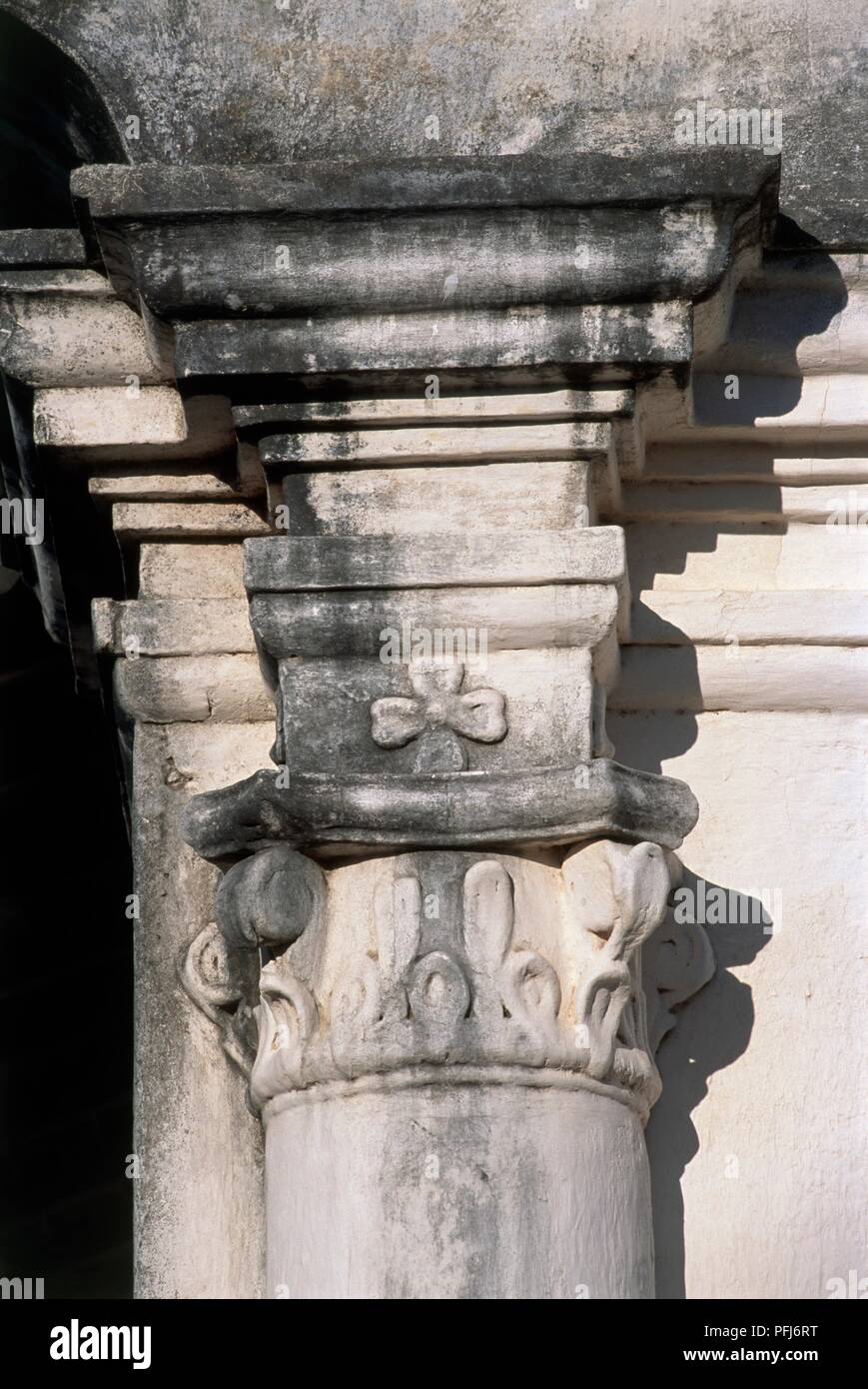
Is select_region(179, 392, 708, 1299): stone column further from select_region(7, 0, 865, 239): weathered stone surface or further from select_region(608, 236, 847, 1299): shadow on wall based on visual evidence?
select_region(7, 0, 865, 239): weathered stone surface

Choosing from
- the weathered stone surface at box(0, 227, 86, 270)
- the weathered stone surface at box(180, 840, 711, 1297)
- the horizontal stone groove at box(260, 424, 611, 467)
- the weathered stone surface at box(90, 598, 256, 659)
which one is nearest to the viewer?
the weathered stone surface at box(180, 840, 711, 1297)

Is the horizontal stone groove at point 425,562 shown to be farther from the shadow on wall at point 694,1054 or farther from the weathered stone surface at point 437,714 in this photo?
the shadow on wall at point 694,1054

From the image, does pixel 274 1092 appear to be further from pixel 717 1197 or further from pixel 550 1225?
pixel 717 1197

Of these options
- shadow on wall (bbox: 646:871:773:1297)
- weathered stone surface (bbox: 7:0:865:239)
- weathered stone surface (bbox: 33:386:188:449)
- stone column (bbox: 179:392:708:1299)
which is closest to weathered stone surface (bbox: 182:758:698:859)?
stone column (bbox: 179:392:708:1299)

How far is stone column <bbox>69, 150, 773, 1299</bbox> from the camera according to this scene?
119 inches

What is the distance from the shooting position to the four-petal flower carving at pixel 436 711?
3.15m

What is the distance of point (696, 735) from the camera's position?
3.48m

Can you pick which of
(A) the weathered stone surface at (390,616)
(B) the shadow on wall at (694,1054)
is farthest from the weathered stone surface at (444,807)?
(B) the shadow on wall at (694,1054)

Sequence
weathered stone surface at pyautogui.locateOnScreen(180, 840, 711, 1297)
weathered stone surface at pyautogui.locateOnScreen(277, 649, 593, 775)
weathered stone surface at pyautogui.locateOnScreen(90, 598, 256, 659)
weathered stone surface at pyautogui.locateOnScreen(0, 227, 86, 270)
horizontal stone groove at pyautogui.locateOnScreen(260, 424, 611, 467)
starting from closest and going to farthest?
weathered stone surface at pyautogui.locateOnScreen(180, 840, 711, 1297) < weathered stone surface at pyautogui.locateOnScreen(277, 649, 593, 775) < horizontal stone groove at pyautogui.locateOnScreen(260, 424, 611, 467) < weathered stone surface at pyautogui.locateOnScreen(0, 227, 86, 270) < weathered stone surface at pyautogui.locateOnScreen(90, 598, 256, 659)

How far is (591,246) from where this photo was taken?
3.19 metres

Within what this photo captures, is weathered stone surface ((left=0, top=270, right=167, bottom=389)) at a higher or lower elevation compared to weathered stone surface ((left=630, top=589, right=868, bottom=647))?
higher

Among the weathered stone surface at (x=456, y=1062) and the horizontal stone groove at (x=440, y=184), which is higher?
the horizontal stone groove at (x=440, y=184)

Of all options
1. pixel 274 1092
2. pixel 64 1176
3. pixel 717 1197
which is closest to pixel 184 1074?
pixel 274 1092

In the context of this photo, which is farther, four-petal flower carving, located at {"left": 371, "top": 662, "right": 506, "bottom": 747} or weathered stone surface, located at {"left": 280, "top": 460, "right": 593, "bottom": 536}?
weathered stone surface, located at {"left": 280, "top": 460, "right": 593, "bottom": 536}
